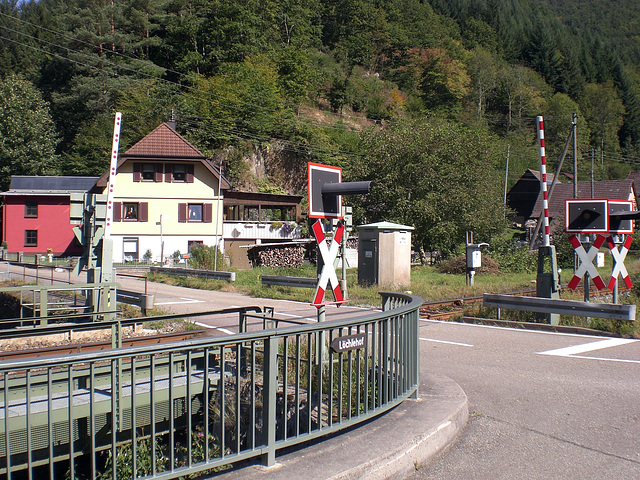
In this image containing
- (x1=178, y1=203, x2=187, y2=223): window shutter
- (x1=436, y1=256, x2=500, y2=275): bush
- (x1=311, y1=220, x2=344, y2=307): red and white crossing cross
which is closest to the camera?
(x1=311, y1=220, x2=344, y2=307): red and white crossing cross

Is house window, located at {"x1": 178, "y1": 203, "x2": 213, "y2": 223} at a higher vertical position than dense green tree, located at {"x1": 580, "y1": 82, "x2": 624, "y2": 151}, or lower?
lower

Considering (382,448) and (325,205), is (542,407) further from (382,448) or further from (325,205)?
(325,205)

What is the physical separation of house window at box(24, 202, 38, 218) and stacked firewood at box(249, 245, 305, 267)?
66.9ft

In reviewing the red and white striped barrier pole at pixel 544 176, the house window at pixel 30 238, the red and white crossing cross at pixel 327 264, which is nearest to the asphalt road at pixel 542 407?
the red and white crossing cross at pixel 327 264

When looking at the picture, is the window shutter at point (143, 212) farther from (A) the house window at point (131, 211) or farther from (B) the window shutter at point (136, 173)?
(B) the window shutter at point (136, 173)

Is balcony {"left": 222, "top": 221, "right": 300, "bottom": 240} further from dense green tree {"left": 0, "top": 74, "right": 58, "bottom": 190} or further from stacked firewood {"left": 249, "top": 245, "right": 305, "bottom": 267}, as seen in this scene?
dense green tree {"left": 0, "top": 74, "right": 58, "bottom": 190}

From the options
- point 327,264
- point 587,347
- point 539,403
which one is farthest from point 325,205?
point 587,347

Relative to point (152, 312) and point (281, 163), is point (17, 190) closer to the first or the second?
point (281, 163)

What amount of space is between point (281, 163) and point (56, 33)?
35.6 metres

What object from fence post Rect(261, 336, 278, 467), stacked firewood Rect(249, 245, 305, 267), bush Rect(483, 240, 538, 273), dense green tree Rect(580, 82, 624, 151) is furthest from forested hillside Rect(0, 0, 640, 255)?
fence post Rect(261, 336, 278, 467)

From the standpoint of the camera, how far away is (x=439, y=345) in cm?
1057

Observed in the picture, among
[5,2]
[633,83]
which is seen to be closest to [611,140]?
[633,83]

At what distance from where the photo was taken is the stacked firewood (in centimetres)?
3934

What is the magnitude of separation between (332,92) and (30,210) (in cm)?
4467
